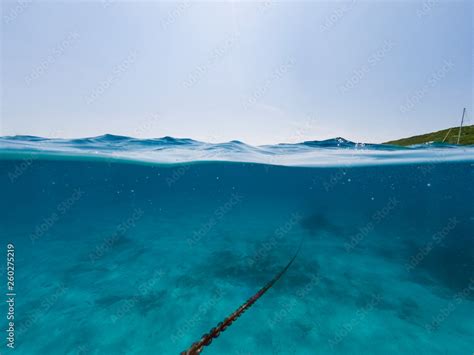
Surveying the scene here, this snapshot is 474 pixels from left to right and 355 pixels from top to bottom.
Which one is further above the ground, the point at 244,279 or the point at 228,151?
the point at 228,151

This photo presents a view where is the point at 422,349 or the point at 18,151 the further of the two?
the point at 18,151

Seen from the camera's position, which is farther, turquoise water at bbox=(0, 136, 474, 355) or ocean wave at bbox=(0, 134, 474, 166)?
ocean wave at bbox=(0, 134, 474, 166)

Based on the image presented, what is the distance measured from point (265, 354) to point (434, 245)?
13.0 m

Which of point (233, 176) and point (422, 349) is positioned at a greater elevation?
point (233, 176)

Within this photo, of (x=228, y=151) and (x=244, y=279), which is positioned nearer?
(x=244, y=279)

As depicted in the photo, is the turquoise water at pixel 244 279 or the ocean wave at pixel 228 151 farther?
the ocean wave at pixel 228 151

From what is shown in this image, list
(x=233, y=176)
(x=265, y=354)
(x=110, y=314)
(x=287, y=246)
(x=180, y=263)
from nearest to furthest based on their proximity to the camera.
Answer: (x=265, y=354) → (x=110, y=314) → (x=180, y=263) → (x=287, y=246) → (x=233, y=176)

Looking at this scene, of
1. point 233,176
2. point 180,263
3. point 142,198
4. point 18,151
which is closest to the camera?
point 180,263

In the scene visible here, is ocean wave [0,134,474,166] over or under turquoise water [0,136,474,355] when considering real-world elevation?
over

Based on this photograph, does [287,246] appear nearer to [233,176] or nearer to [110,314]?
[110,314]

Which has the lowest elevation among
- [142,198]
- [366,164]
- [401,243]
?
[142,198]

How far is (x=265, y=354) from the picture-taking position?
16.3 feet

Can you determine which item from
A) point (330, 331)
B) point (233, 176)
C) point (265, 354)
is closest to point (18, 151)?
point (233, 176)

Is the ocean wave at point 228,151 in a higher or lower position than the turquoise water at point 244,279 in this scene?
higher
